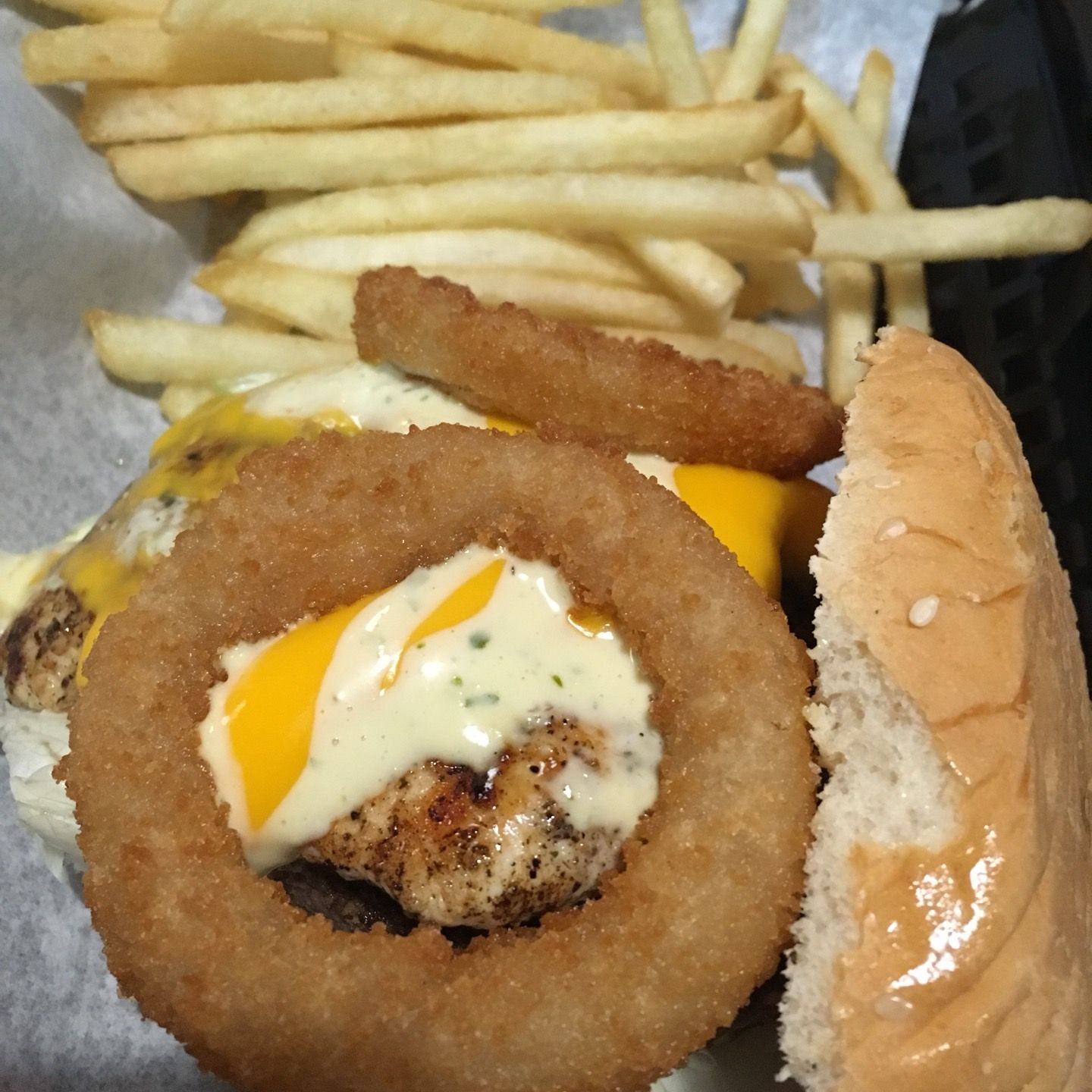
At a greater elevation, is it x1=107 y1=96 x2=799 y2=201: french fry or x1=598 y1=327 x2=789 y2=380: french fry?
x1=107 y1=96 x2=799 y2=201: french fry

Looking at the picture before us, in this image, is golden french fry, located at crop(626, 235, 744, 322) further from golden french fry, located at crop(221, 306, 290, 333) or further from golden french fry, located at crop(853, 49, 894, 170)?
golden french fry, located at crop(221, 306, 290, 333)

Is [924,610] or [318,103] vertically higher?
[318,103]

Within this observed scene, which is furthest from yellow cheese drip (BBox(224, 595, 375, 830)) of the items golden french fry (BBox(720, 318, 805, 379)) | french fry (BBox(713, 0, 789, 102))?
french fry (BBox(713, 0, 789, 102))

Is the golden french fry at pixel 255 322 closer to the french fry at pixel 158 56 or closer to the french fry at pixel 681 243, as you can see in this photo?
the french fry at pixel 158 56

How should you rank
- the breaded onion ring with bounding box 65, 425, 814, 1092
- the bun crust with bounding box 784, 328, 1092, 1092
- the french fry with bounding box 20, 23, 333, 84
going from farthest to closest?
the french fry with bounding box 20, 23, 333, 84
the breaded onion ring with bounding box 65, 425, 814, 1092
the bun crust with bounding box 784, 328, 1092, 1092

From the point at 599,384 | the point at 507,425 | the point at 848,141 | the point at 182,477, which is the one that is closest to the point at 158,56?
the point at 182,477

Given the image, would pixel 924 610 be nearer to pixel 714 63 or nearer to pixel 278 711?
pixel 278 711
